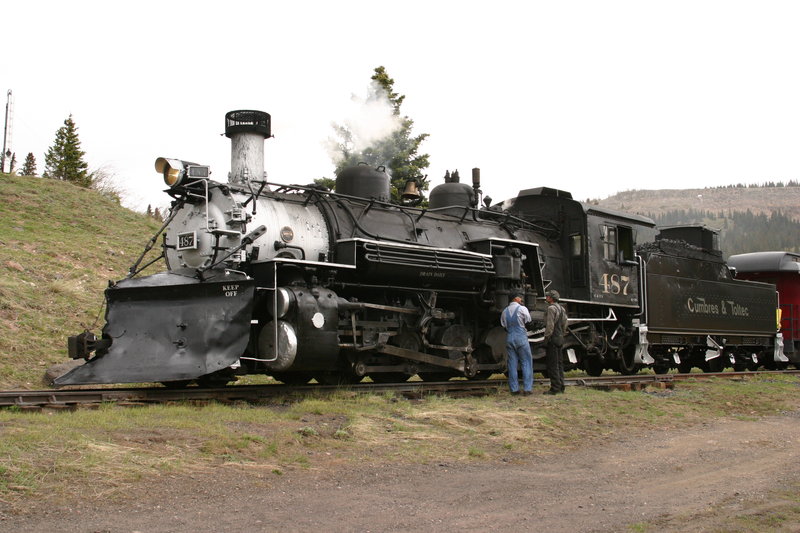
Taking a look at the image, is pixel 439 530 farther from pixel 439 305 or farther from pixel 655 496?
pixel 439 305

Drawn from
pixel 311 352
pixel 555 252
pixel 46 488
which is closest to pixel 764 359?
pixel 555 252

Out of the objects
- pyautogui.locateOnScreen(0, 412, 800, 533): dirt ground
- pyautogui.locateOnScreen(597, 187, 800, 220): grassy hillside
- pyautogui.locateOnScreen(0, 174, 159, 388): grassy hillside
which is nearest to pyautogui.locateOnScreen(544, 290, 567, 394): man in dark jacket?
pyautogui.locateOnScreen(0, 412, 800, 533): dirt ground

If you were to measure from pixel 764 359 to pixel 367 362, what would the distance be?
1388 centimetres

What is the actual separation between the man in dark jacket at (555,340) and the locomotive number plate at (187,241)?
5026 millimetres

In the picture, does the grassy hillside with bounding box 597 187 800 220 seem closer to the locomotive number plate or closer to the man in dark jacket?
the man in dark jacket

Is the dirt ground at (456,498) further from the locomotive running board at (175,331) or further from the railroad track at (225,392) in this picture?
the railroad track at (225,392)

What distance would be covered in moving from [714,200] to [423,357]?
7272 inches

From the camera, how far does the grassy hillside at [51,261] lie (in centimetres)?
1262

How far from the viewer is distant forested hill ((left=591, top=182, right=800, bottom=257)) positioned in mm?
110500

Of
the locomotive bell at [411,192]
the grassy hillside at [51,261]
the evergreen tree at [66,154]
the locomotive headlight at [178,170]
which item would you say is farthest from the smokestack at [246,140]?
the evergreen tree at [66,154]

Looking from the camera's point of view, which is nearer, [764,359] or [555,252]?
[555,252]

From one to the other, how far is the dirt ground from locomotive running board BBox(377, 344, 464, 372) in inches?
140

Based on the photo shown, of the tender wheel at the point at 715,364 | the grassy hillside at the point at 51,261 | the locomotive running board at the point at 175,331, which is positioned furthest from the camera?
the tender wheel at the point at 715,364

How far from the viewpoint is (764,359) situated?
1947cm
